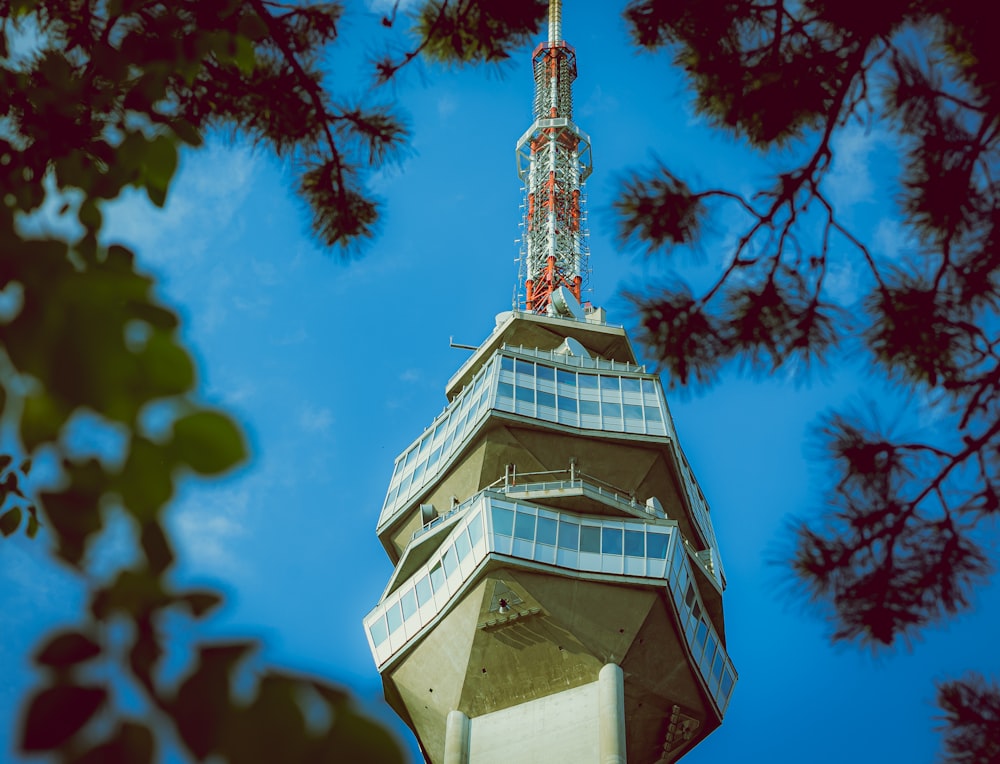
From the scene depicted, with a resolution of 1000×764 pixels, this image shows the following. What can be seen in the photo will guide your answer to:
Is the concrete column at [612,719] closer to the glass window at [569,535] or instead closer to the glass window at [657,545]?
the glass window at [657,545]

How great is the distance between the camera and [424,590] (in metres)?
38.7

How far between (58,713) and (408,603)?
36.8m

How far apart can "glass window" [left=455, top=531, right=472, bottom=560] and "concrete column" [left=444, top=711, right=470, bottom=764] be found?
465 cm

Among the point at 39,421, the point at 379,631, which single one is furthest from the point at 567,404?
the point at 39,421

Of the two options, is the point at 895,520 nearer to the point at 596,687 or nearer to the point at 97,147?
the point at 97,147

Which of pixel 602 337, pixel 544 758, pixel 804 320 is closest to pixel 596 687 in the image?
pixel 544 758

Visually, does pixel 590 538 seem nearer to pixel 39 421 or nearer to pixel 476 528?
pixel 476 528

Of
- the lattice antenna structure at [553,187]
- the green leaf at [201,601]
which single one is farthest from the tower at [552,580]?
the green leaf at [201,601]

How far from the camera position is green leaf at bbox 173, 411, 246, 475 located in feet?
9.65

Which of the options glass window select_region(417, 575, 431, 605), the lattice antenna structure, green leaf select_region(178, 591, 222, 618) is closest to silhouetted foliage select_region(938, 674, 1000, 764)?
green leaf select_region(178, 591, 222, 618)

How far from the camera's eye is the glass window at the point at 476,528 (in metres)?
37.1

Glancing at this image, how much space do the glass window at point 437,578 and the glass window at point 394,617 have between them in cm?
172

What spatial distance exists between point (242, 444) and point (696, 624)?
1424 inches

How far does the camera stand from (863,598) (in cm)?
812
